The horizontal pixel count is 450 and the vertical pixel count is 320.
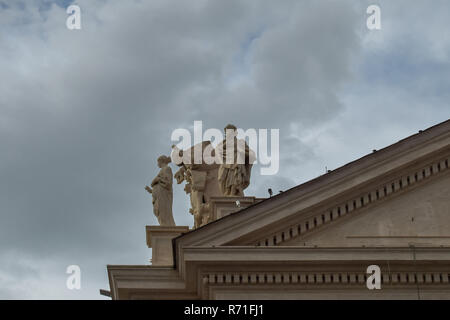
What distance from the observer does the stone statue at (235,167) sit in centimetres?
2683

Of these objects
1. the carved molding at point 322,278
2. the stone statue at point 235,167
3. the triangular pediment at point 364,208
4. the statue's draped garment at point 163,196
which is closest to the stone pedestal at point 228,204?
the stone statue at point 235,167

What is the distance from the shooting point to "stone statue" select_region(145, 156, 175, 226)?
27062 mm

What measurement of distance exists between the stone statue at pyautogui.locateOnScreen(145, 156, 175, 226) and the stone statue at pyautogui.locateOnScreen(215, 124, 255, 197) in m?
1.27

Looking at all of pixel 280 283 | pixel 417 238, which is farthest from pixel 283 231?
pixel 417 238

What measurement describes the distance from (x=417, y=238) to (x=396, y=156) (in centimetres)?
188

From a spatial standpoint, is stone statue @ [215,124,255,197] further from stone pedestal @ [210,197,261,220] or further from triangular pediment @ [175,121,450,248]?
triangular pediment @ [175,121,450,248]

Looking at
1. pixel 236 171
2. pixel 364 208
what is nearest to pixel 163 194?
pixel 236 171

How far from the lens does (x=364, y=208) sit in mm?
25688

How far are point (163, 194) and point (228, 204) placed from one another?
1.93 metres

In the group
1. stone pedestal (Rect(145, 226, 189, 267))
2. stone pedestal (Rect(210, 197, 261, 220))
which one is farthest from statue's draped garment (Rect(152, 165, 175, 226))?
stone pedestal (Rect(210, 197, 261, 220))

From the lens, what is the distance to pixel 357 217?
2556cm

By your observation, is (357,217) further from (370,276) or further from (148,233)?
(148,233)
